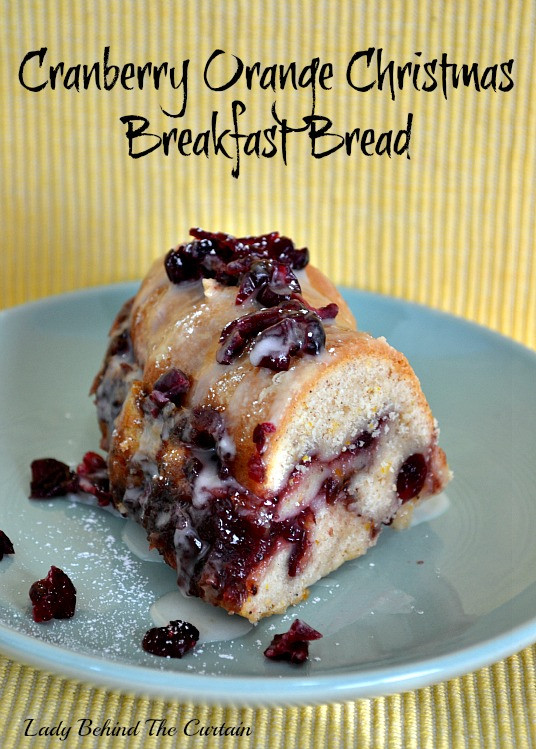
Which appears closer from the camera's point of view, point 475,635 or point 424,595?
point 475,635

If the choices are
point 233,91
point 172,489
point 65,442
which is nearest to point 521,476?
point 172,489

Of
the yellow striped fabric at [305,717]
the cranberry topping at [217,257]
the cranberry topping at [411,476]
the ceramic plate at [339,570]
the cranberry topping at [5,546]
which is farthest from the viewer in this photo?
the cranberry topping at [217,257]

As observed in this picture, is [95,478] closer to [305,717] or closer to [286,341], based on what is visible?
[286,341]

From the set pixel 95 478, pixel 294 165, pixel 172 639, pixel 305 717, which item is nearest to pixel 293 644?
pixel 305 717

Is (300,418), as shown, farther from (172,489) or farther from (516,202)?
(516,202)

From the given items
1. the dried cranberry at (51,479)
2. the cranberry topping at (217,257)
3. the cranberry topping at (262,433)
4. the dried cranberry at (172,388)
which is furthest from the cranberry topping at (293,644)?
the cranberry topping at (217,257)

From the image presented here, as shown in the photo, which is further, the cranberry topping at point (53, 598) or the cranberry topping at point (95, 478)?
the cranberry topping at point (95, 478)

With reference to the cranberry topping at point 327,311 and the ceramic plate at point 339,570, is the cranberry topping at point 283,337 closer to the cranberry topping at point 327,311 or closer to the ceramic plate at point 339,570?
the cranberry topping at point 327,311

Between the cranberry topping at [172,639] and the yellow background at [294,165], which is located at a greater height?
the yellow background at [294,165]

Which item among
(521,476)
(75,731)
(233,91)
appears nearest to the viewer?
(75,731)
